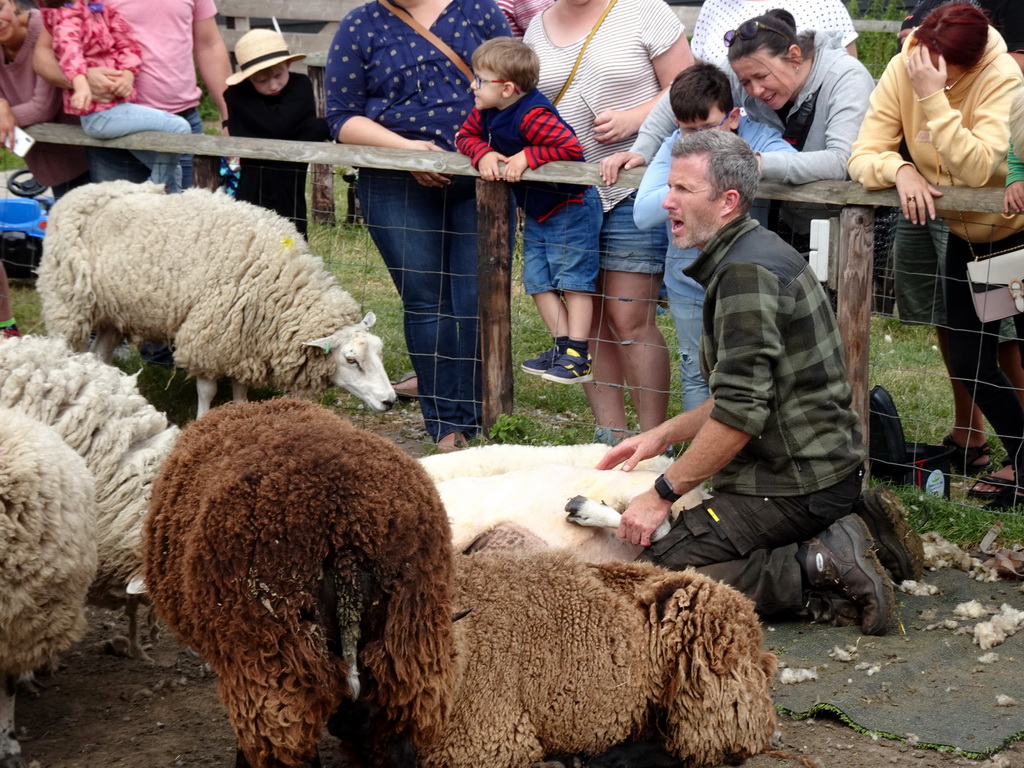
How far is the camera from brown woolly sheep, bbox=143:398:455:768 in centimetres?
235

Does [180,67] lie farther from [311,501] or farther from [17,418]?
[311,501]

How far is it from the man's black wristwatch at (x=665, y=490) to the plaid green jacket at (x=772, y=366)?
26cm

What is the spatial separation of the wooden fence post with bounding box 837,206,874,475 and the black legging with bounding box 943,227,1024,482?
390mm

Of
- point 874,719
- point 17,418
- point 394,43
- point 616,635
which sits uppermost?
point 394,43

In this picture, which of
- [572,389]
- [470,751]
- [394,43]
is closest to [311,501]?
[470,751]

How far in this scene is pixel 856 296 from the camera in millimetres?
4637

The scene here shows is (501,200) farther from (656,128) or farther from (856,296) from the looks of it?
(856,296)

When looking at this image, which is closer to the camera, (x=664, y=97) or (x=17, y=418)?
(x=17, y=418)

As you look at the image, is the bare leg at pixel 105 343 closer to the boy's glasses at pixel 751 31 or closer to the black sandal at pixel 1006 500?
the boy's glasses at pixel 751 31

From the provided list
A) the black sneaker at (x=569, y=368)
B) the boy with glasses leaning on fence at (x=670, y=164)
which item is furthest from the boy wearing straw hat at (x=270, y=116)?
the boy with glasses leaning on fence at (x=670, y=164)

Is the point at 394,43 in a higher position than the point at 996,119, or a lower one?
higher

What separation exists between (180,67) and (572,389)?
9.55ft

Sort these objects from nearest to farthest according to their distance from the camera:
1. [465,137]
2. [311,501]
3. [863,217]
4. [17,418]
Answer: [311,501] → [17,418] → [863,217] → [465,137]

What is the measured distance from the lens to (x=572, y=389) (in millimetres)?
6621
